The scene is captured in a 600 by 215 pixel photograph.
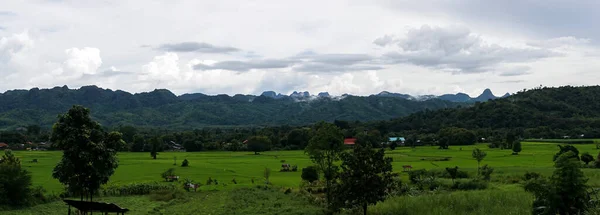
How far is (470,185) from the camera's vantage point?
39.8m

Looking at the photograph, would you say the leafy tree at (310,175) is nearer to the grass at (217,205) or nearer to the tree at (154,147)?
the grass at (217,205)

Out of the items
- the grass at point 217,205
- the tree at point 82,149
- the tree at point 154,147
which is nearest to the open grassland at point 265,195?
the grass at point 217,205

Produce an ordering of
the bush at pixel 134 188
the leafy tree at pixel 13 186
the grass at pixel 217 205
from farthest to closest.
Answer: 1. the bush at pixel 134 188
2. the leafy tree at pixel 13 186
3. the grass at pixel 217 205

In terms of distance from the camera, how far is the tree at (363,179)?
2659cm

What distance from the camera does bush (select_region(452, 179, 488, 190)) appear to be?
39.3m

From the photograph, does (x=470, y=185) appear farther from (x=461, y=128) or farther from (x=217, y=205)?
(x=461, y=128)

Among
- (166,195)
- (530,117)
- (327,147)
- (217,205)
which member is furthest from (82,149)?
(530,117)

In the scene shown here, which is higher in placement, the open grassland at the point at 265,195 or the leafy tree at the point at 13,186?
the leafy tree at the point at 13,186

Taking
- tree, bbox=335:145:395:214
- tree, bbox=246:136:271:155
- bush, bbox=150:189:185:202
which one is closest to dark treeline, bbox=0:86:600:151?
tree, bbox=246:136:271:155

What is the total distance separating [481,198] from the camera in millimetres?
27844

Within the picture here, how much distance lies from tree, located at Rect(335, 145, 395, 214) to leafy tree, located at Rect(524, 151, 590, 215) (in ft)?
34.8

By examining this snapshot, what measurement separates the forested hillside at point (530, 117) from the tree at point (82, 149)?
4426 inches

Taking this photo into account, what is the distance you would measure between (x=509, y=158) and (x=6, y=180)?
64.0 metres

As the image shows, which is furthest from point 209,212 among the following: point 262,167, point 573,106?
point 573,106
